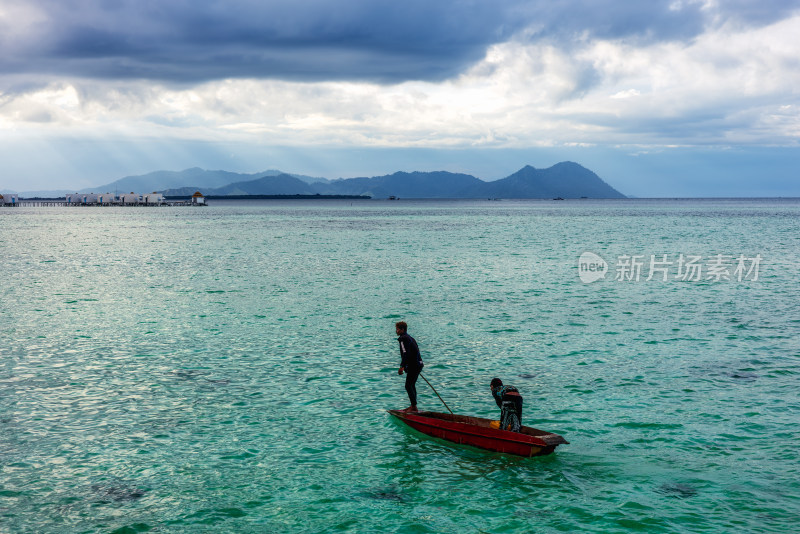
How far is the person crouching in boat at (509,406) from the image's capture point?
19750 millimetres

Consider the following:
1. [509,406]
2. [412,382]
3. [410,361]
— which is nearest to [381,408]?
[412,382]

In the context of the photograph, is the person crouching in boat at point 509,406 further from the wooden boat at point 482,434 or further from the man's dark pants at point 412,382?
the man's dark pants at point 412,382

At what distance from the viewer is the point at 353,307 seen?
4562 cm

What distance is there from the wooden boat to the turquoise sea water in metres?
0.40

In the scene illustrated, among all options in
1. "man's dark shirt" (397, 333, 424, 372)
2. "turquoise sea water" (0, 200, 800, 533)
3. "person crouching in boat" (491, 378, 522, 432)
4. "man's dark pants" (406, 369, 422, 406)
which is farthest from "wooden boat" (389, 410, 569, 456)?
"man's dark shirt" (397, 333, 424, 372)

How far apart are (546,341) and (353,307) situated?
49.1 feet

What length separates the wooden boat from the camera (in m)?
19.4

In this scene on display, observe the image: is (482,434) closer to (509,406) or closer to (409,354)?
(509,406)

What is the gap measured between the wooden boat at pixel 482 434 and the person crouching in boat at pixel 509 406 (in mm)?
295

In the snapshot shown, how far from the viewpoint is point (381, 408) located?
2444 cm

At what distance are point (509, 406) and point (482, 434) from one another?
119 centimetres

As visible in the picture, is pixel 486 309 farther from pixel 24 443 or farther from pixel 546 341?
pixel 24 443

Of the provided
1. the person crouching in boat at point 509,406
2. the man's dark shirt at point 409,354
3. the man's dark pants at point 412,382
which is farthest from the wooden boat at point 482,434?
the man's dark shirt at point 409,354

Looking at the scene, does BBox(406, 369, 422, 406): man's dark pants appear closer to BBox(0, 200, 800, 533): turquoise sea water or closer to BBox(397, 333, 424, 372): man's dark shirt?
BBox(397, 333, 424, 372): man's dark shirt
